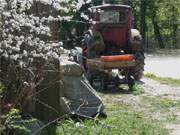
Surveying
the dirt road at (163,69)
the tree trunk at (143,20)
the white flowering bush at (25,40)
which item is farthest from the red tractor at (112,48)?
the tree trunk at (143,20)

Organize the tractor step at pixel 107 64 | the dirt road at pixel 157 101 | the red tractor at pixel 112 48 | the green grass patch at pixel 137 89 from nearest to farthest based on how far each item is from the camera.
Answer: the dirt road at pixel 157 101 < the green grass patch at pixel 137 89 < the tractor step at pixel 107 64 < the red tractor at pixel 112 48

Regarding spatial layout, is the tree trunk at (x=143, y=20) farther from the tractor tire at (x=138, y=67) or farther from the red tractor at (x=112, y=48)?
the red tractor at (x=112, y=48)

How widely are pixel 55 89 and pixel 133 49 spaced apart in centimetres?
740

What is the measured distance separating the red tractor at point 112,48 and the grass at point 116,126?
3690 millimetres

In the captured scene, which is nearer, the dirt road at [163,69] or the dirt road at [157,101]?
the dirt road at [157,101]

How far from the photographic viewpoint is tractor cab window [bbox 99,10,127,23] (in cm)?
1500

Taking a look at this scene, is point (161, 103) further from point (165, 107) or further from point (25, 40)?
point (25, 40)

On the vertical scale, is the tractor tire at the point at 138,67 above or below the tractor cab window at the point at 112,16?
below

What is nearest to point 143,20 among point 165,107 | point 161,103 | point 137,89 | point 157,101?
point 137,89

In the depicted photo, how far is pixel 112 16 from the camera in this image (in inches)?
595

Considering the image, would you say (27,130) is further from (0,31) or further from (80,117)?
(80,117)

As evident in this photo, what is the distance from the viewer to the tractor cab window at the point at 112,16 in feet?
49.2

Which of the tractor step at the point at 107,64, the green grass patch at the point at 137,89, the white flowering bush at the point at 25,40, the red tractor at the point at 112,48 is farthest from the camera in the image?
the red tractor at the point at 112,48

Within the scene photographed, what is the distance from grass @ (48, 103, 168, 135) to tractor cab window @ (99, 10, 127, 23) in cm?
509
